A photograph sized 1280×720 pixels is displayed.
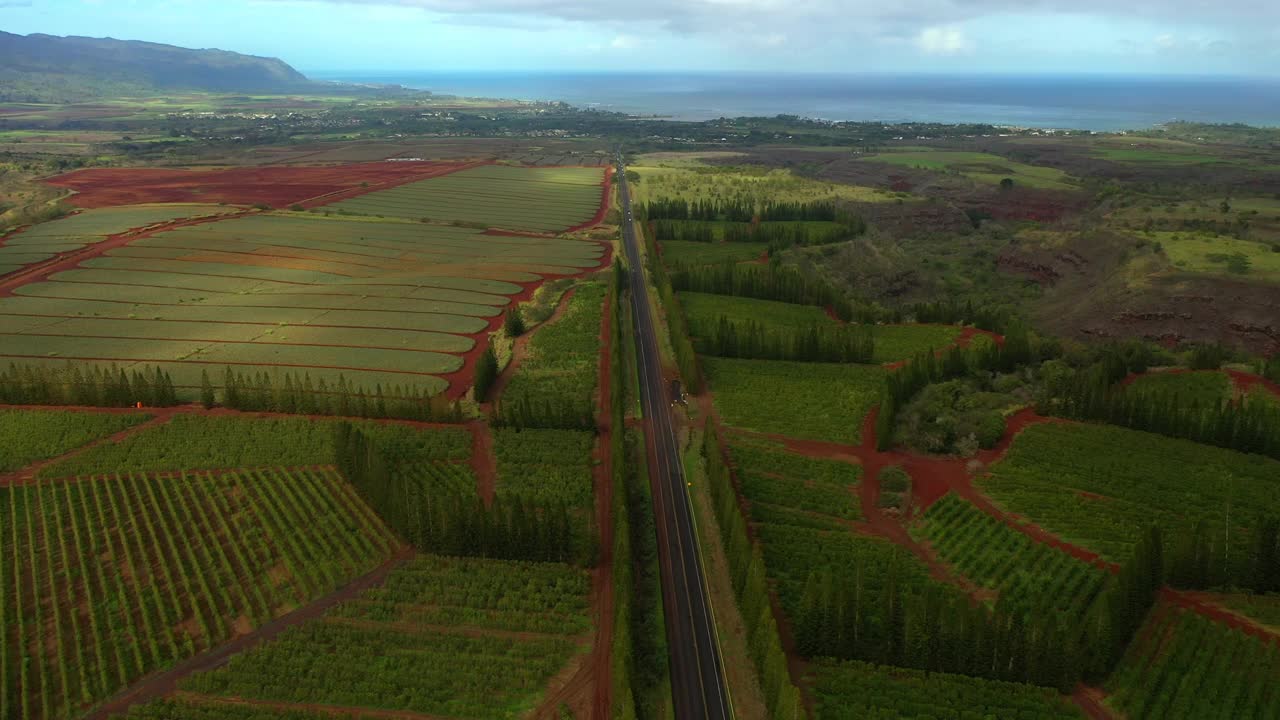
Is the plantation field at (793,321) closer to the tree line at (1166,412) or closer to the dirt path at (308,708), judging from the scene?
the tree line at (1166,412)

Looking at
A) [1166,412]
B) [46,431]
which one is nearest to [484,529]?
[46,431]

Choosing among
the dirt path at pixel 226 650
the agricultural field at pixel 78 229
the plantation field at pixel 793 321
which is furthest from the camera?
the agricultural field at pixel 78 229

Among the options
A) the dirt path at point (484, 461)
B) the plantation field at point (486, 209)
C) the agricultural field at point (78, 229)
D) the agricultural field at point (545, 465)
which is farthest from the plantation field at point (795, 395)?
the agricultural field at point (78, 229)

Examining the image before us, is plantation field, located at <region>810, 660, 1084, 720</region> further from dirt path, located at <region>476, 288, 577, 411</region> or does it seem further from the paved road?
dirt path, located at <region>476, 288, 577, 411</region>

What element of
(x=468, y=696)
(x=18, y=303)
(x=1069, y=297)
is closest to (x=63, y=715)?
(x=468, y=696)

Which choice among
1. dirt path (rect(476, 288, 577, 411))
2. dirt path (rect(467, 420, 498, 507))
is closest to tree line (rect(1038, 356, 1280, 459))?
dirt path (rect(467, 420, 498, 507))

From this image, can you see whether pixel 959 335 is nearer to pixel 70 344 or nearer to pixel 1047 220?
pixel 1047 220
